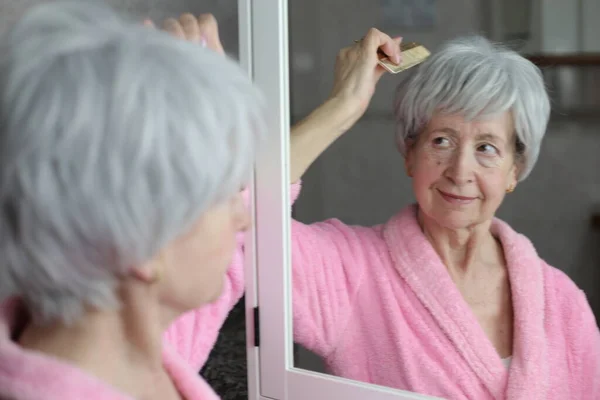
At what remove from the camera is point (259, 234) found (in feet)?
3.13

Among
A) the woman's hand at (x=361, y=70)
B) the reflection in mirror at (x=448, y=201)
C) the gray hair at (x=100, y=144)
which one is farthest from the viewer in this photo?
the woman's hand at (x=361, y=70)

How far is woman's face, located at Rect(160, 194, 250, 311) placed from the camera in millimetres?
606

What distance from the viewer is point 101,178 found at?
51 centimetres

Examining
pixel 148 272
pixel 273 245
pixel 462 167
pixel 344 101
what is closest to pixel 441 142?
pixel 462 167

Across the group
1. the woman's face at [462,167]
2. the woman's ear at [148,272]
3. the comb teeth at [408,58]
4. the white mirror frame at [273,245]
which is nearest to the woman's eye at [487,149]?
the woman's face at [462,167]

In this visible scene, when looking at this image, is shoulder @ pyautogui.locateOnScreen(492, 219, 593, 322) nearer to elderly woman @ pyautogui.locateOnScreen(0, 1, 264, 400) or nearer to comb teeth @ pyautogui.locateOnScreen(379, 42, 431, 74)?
comb teeth @ pyautogui.locateOnScreen(379, 42, 431, 74)

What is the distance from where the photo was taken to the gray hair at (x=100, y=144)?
512 millimetres

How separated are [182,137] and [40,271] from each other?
0.16 metres

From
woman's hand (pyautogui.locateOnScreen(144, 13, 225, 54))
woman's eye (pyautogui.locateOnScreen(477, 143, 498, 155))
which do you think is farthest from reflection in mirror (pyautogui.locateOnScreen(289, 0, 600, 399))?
woman's hand (pyautogui.locateOnScreen(144, 13, 225, 54))

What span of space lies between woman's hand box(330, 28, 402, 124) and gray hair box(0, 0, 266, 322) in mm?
339

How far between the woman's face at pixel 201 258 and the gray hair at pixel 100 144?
1.6 inches

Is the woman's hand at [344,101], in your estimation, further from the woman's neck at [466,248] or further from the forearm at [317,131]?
the woman's neck at [466,248]

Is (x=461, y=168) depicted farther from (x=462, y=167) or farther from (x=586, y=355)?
(x=586, y=355)

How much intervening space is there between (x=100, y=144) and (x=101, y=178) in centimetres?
3
